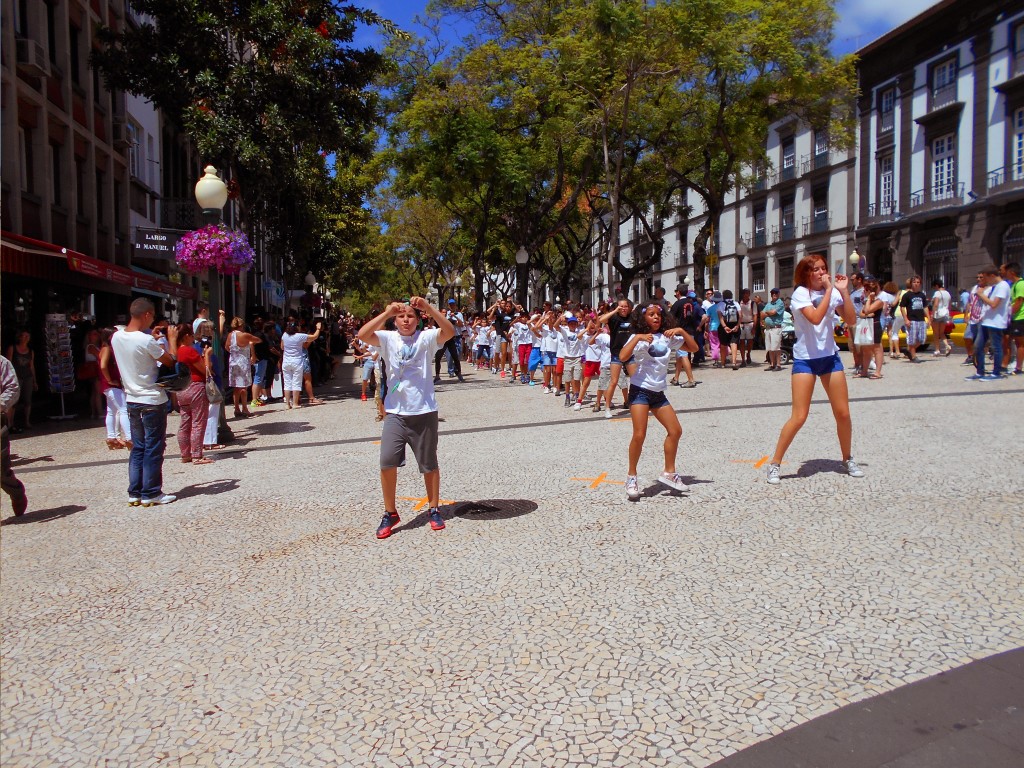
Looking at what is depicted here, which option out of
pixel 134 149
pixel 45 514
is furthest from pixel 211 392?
pixel 134 149

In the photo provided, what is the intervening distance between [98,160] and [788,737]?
21477 millimetres

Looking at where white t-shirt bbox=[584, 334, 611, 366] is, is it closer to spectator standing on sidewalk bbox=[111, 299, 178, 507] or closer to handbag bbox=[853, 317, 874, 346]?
handbag bbox=[853, 317, 874, 346]

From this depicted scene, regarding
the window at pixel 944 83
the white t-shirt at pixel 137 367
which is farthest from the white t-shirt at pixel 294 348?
the window at pixel 944 83

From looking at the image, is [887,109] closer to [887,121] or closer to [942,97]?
[887,121]

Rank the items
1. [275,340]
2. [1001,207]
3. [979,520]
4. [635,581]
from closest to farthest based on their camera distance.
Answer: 1. [635,581]
2. [979,520]
3. [275,340]
4. [1001,207]

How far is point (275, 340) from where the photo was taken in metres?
16.9

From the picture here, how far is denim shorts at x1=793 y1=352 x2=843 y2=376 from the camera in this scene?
21.2 feet

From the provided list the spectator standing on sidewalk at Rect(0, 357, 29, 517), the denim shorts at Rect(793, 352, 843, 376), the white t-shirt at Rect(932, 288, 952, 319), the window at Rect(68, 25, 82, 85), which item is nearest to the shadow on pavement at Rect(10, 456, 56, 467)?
the spectator standing on sidewalk at Rect(0, 357, 29, 517)

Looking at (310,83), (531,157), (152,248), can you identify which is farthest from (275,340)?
(531,157)

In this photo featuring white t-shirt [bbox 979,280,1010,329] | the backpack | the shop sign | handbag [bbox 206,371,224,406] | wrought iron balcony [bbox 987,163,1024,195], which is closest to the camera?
handbag [bbox 206,371,224,406]

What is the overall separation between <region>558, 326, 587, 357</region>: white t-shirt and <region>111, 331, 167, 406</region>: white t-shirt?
23.0ft

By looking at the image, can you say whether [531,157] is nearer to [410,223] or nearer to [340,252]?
[340,252]

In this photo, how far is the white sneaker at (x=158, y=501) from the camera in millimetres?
6855

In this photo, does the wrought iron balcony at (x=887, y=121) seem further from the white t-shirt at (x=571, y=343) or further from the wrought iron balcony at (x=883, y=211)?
the white t-shirt at (x=571, y=343)
